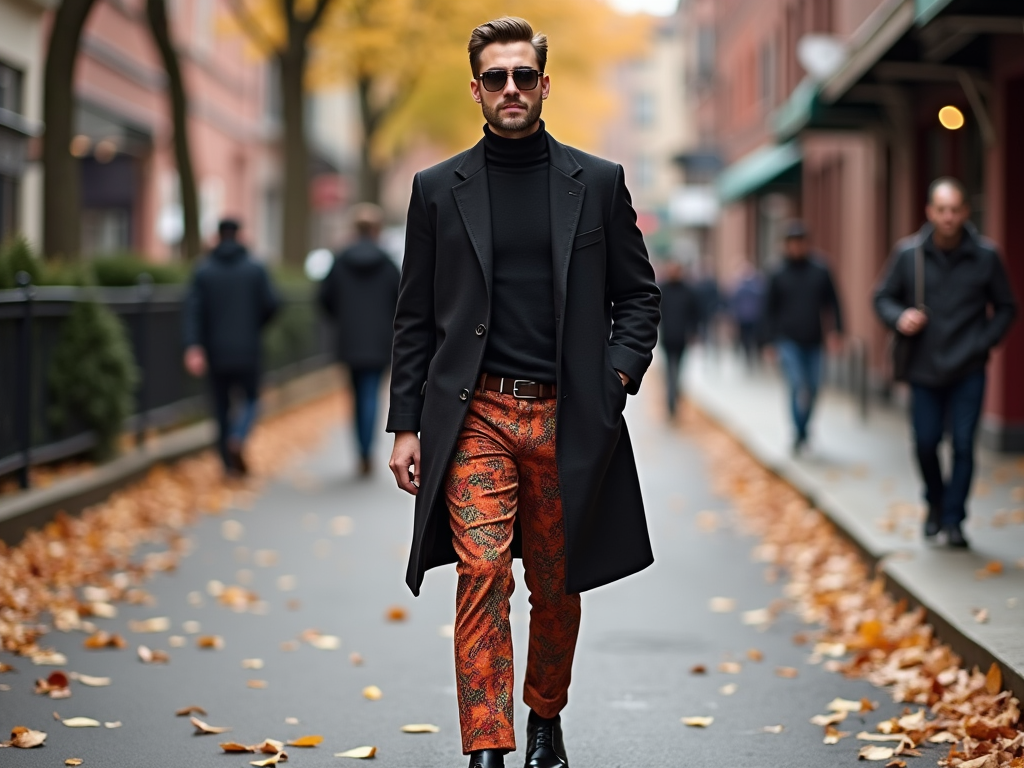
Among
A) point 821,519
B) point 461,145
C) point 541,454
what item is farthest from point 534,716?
point 461,145

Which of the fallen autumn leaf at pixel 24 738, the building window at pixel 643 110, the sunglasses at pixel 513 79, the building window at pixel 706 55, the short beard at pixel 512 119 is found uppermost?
the building window at pixel 643 110

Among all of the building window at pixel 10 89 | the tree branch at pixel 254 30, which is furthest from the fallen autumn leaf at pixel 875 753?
the tree branch at pixel 254 30

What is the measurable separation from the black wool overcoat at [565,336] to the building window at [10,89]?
576 inches

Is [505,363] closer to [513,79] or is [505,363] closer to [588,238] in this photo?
[588,238]

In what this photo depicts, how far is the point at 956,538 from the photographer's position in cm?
840

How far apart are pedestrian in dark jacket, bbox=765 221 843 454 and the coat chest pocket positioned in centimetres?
935

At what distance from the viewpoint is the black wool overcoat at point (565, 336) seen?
4543 millimetres

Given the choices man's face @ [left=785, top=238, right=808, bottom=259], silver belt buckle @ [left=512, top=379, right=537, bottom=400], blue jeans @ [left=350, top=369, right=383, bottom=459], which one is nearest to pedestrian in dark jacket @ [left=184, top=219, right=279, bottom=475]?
blue jeans @ [left=350, top=369, right=383, bottom=459]

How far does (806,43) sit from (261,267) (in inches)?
372

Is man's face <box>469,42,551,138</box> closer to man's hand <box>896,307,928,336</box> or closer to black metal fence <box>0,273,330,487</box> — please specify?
man's hand <box>896,307,928,336</box>

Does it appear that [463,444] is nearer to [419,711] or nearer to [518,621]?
[419,711]

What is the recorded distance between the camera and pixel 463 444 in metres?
4.58

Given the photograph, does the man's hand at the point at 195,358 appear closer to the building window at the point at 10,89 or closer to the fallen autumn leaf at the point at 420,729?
the building window at the point at 10,89

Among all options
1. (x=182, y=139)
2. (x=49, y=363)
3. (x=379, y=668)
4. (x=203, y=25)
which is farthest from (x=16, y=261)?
(x=203, y=25)
